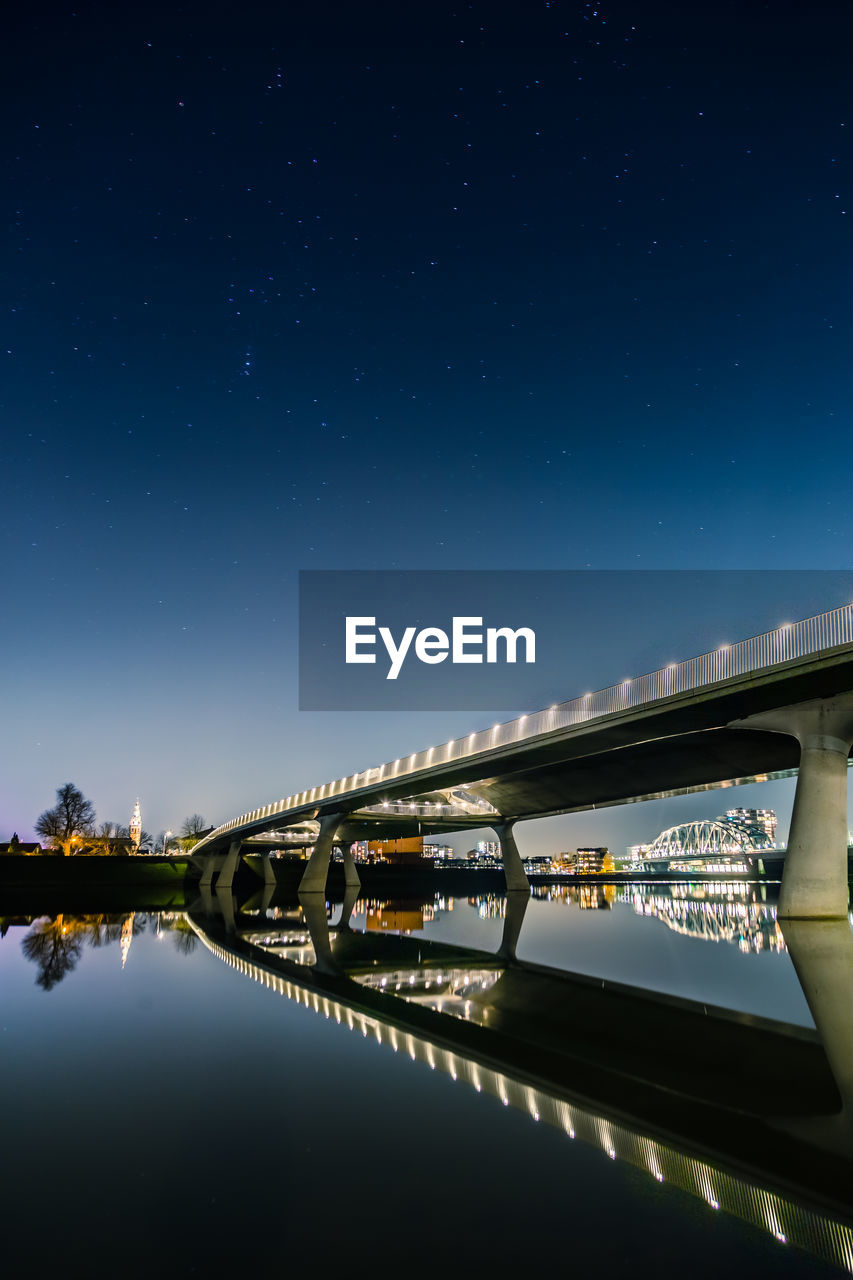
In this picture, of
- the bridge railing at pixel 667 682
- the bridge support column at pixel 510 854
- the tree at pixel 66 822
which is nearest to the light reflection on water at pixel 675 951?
the bridge railing at pixel 667 682

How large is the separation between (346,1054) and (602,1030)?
3481mm

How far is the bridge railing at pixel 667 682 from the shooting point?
76.2 ft

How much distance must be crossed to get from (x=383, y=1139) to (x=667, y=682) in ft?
82.4

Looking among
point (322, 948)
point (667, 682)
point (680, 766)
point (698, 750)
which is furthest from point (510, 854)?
point (322, 948)

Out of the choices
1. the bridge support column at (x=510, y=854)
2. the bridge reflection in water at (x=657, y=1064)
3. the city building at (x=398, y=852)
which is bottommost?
the city building at (x=398, y=852)

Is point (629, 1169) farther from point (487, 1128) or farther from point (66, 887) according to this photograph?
point (66, 887)

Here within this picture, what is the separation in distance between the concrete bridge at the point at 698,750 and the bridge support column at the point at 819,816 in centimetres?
4

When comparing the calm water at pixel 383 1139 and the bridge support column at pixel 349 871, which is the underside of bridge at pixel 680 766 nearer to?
the calm water at pixel 383 1139

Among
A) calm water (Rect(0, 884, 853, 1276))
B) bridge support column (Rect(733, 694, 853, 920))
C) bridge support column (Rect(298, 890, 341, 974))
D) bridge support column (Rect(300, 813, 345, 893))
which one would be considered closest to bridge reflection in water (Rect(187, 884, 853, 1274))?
calm water (Rect(0, 884, 853, 1276))

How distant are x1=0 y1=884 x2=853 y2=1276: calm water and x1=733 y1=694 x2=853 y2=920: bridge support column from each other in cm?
1319

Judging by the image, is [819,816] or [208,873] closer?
[819,816]

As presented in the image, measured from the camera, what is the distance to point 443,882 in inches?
4471

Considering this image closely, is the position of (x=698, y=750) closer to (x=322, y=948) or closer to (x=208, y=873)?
(x=322, y=948)

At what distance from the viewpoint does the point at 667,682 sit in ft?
93.4
